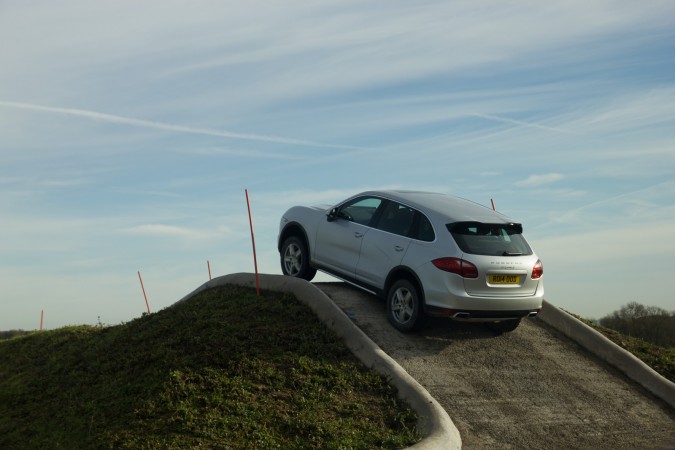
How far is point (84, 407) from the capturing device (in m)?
11.9

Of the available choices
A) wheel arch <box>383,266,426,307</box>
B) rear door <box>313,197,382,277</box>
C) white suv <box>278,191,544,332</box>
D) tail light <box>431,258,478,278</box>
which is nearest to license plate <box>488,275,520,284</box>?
white suv <box>278,191,544,332</box>

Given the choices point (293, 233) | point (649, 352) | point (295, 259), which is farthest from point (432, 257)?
point (649, 352)

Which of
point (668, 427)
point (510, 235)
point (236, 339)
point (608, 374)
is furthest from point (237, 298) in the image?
point (668, 427)

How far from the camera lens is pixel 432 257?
12258 mm

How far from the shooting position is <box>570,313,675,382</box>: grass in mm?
13945

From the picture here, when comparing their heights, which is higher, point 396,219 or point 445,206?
point 445,206

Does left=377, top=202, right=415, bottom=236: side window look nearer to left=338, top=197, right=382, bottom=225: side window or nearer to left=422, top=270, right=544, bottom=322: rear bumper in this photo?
left=338, top=197, right=382, bottom=225: side window

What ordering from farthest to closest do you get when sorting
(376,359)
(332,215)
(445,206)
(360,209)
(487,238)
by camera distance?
(332,215), (360,209), (445,206), (487,238), (376,359)

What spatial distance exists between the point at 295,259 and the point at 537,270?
4.81 meters

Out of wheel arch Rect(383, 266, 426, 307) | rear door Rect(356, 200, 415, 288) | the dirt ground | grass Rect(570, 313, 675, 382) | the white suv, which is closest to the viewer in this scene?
the dirt ground

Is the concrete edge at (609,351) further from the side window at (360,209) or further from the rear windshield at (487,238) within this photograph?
the side window at (360,209)

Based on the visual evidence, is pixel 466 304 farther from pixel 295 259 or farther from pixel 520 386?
pixel 295 259

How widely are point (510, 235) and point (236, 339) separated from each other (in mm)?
4803

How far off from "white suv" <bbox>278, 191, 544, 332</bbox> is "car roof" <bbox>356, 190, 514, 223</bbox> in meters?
0.02
